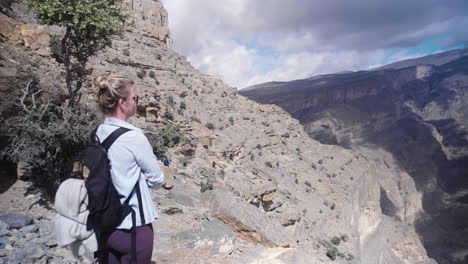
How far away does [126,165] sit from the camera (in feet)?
6.45

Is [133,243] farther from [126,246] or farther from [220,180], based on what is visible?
[220,180]

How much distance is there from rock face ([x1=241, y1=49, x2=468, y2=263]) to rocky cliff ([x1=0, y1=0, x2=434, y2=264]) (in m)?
32.4

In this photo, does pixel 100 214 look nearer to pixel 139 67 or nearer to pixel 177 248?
pixel 177 248

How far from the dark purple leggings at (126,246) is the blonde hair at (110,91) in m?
0.91

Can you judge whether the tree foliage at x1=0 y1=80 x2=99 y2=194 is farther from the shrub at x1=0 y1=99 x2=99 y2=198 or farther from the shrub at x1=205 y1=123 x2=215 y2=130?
the shrub at x1=205 y1=123 x2=215 y2=130

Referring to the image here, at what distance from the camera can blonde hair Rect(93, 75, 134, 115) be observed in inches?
79.8

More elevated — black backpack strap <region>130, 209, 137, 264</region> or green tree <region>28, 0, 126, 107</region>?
Answer: green tree <region>28, 0, 126, 107</region>

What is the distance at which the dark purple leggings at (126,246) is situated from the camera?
80.1 inches

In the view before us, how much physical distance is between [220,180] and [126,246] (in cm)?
1143

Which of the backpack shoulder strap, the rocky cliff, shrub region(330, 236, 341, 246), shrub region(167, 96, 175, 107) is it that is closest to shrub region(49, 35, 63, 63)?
the rocky cliff

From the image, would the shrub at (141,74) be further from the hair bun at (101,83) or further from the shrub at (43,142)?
the hair bun at (101,83)

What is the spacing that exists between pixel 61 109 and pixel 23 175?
238 centimetres

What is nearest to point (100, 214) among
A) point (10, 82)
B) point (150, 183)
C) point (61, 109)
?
point (150, 183)

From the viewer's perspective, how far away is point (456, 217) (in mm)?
65500
